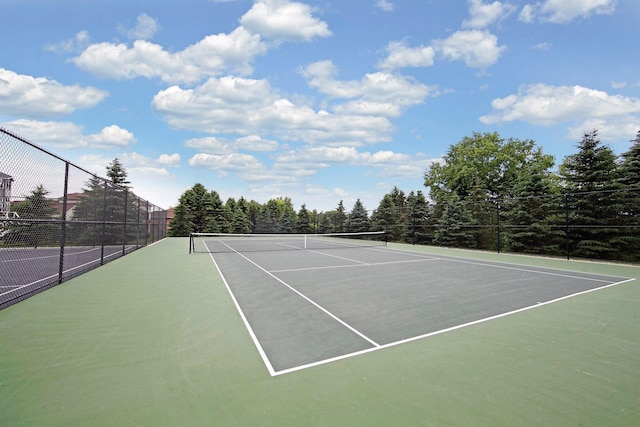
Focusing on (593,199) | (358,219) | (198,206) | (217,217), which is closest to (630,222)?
(593,199)

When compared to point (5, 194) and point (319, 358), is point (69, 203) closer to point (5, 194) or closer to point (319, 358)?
point (5, 194)

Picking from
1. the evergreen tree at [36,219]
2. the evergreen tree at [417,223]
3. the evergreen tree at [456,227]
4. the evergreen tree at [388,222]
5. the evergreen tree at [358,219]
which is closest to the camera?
the evergreen tree at [36,219]

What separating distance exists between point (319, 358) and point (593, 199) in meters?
13.5

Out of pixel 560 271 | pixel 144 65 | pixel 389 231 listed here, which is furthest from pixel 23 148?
pixel 389 231

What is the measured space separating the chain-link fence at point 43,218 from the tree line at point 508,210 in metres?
14.5

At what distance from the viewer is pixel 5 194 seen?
4.17 metres

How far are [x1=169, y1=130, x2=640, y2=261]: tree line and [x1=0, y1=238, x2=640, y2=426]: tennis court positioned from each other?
7784 mm

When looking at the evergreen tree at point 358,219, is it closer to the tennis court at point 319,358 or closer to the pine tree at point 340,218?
the pine tree at point 340,218

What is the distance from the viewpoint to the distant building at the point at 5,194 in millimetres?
4062

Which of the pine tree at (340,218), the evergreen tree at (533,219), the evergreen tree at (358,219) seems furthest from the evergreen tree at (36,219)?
the pine tree at (340,218)

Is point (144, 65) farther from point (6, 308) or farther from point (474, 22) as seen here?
point (474, 22)

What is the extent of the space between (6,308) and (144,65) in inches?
374

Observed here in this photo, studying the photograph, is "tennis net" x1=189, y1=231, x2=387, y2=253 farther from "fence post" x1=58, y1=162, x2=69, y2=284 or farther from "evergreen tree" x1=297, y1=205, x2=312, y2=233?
"evergreen tree" x1=297, y1=205, x2=312, y2=233

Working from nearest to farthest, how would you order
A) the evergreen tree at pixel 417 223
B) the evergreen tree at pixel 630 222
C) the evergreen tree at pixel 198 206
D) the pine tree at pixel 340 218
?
the evergreen tree at pixel 630 222, the evergreen tree at pixel 417 223, the pine tree at pixel 340 218, the evergreen tree at pixel 198 206
